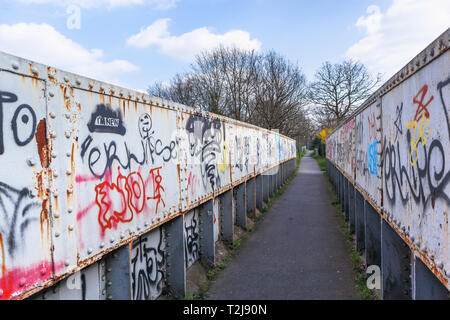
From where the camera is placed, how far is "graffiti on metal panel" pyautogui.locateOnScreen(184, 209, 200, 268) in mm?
Result: 5781

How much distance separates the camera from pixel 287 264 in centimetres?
674

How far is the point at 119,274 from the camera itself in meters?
3.44

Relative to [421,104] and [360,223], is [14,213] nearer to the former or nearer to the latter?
[421,104]

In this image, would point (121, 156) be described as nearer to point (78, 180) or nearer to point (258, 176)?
point (78, 180)

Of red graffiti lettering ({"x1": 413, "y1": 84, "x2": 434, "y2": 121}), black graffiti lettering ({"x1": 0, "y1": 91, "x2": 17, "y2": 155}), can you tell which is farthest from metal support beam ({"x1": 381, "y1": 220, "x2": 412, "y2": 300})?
black graffiti lettering ({"x1": 0, "y1": 91, "x2": 17, "y2": 155})

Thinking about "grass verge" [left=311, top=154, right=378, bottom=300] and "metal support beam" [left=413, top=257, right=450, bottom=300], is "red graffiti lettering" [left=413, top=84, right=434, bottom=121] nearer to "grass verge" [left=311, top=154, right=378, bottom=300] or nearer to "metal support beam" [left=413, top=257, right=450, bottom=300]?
"metal support beam" [left=413, top=257, right=450, bottom=300]

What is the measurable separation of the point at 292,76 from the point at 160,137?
3064cm

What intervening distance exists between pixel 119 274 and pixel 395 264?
127 inches

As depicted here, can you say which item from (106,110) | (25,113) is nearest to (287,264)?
Answer: (106,110)

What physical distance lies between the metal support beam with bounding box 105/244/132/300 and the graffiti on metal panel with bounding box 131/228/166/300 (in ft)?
1.61

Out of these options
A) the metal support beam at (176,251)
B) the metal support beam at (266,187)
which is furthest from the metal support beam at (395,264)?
the metal support beam at (266,187)

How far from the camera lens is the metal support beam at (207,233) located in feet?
20.9

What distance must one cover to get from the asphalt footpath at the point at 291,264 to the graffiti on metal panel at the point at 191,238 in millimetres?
615
